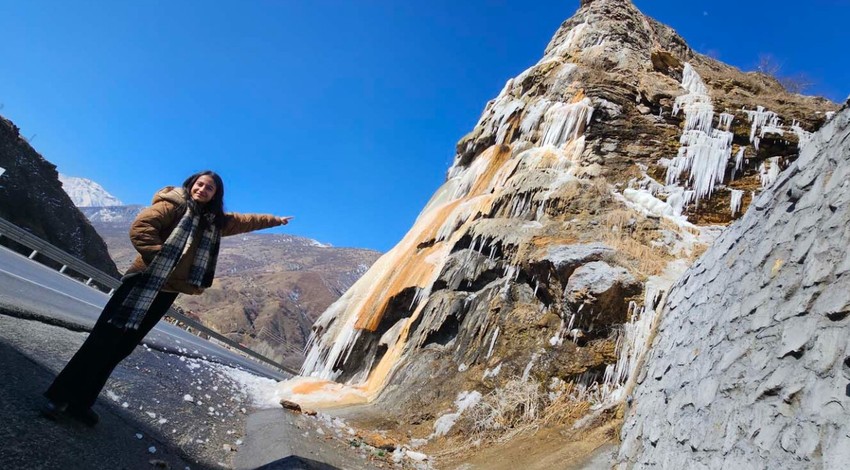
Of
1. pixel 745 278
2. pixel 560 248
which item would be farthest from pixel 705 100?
pixel 745 278

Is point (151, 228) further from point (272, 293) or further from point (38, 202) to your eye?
point (272, 293)

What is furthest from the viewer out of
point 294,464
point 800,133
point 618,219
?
point 800,133

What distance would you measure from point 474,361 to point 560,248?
2.78m

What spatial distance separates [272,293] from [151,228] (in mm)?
102254

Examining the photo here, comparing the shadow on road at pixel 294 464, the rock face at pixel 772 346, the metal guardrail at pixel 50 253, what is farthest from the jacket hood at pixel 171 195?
the metal guardrail at pixel 50 253

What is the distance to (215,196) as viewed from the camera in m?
3.47

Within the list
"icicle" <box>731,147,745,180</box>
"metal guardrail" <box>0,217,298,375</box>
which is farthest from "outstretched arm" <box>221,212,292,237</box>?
"icicle" <box>731,147,745,180</box>

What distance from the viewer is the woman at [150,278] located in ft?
9.71

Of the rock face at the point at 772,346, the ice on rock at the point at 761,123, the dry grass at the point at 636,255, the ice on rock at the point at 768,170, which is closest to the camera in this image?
the rock face at the point at 772,346

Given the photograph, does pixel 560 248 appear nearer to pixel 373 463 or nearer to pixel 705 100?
pixel 373 463

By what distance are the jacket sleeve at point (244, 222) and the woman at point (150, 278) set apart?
0.11 meters

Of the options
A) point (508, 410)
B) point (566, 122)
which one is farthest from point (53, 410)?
point (566, 122)

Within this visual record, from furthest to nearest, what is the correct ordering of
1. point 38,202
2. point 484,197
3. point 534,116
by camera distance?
point 38,202, point 534,116, point 484,197

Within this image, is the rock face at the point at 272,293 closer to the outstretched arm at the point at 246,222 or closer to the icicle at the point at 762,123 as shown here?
the icicle at the point at 762,123
